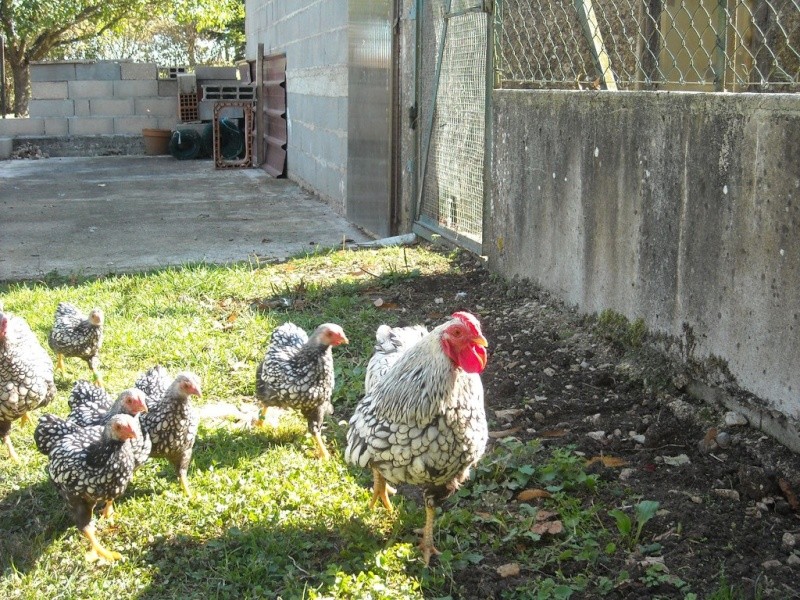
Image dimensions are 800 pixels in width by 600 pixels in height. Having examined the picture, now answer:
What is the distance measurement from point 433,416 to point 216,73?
1975 centimetres

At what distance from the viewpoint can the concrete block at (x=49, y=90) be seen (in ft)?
69.3

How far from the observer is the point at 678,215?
460 centimetres

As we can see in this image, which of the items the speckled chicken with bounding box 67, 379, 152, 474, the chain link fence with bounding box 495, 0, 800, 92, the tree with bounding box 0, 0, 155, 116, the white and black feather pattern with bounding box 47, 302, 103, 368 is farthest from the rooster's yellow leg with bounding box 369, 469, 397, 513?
the tree with bounding box 0, 0, 155, 116

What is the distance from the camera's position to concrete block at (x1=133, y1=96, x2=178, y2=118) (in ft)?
70.7

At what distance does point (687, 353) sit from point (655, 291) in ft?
1.37

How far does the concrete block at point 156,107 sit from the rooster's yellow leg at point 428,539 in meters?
19.5

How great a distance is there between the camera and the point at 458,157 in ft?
26.2

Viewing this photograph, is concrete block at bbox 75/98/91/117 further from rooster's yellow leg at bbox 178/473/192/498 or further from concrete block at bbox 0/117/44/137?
rooster's yellow leg at bbox 178/473/192/498

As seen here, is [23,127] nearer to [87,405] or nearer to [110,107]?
[110,107]

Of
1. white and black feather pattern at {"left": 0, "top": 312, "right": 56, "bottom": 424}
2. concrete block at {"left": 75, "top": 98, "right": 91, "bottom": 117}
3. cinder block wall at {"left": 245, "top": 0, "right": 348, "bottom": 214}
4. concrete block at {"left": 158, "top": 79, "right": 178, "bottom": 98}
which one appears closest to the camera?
white and black feather pattern at {"left": 0, "top": 312, "right": 56, "bottom": 424}

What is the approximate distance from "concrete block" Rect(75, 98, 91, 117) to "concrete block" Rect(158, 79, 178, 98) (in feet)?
5.44

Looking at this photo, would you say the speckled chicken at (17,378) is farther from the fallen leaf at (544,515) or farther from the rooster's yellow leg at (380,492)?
the fallen leaf at (544,515)

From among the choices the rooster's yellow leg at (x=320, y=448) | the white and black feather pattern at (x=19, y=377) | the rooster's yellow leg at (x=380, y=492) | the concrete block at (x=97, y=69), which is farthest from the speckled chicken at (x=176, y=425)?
the concrete block at (x=97, y=69)

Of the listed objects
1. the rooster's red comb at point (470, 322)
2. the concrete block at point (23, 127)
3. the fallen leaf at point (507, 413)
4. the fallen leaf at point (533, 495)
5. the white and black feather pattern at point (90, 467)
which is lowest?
the fallen leaf at point (533, 495)
